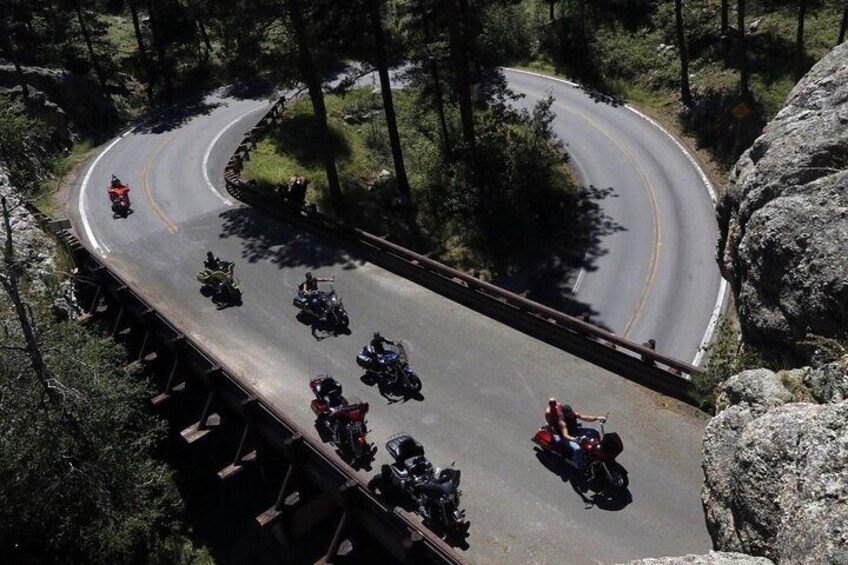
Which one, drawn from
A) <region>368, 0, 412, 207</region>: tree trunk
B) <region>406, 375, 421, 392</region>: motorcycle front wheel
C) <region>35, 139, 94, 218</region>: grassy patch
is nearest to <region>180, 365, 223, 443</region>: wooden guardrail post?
<region>406, 375, 421, 392</region>: motorcycle front wheel

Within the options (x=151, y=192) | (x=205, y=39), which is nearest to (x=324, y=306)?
(x=151, y=192)

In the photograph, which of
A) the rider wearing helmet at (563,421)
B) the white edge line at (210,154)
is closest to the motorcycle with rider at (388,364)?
the rider wearing helmet at (563,421)

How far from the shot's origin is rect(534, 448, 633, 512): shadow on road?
1525cm

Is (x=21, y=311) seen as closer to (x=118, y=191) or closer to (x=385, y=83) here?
(x=118, y=191)

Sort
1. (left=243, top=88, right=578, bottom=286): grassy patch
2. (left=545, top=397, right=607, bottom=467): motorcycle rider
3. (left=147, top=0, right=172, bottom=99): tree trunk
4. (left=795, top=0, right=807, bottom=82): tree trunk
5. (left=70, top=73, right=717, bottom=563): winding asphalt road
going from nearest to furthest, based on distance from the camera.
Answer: (left=70, top=73, right=717, bottom=563): winding asphalt road < (left=545, top=397, right=607, bottom=467): motorcycle rider < (left=243, top=88, right=578, bottom=286): grassy patch < (left=795, top=0, right=807, bottom=82): tree trunk < (left=147, top=0, right=172, bottom=99): tree trunk

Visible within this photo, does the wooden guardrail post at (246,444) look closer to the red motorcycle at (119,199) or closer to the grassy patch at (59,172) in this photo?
the red motorcycle at (119,199)

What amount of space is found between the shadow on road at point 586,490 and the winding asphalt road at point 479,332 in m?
0.08

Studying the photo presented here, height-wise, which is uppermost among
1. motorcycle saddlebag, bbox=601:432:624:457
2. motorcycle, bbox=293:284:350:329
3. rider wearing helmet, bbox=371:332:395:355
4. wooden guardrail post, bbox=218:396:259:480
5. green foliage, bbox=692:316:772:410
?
green foliage, bbox=692:316:772:410

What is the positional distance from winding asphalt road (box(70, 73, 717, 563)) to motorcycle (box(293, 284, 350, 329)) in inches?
26.0

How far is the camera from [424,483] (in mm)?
15203

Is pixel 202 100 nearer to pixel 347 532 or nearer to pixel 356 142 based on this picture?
pixel 356 142

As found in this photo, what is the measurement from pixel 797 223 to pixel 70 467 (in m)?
19.0

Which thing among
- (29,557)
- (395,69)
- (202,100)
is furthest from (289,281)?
(395,69)

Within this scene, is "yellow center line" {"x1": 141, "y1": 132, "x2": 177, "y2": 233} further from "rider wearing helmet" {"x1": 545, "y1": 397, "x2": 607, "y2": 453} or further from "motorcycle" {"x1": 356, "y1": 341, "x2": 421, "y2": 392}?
"rider wearing helmet" {"x1": 545, "y1": 397, "x2": 607, "y2": 453}
